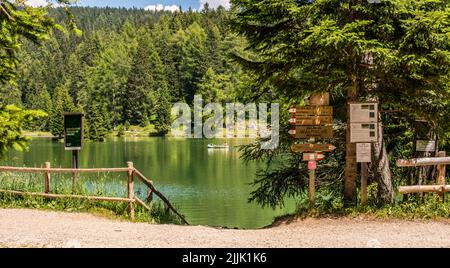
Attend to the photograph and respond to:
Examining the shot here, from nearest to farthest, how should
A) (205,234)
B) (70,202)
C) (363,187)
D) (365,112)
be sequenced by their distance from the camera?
(205,234) < (365,112) < (363,187) < (70,202)

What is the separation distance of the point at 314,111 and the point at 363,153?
150 cm

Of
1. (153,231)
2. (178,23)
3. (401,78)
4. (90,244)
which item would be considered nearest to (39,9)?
(90,244)

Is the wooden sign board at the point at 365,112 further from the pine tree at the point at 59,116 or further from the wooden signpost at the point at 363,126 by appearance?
the pine tree at the point at 59,116

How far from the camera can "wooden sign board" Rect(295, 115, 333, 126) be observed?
12.7 metres

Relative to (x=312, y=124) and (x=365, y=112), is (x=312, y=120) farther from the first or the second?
(x=365, y=112)

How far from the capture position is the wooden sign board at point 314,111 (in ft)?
41.8

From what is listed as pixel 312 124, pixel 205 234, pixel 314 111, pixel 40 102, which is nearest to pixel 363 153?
pixel 312 124

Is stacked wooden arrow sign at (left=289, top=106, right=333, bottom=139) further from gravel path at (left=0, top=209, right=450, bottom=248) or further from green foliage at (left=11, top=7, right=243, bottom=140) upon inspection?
green foliage at (left=11, top=7, right=243, bottom=140)

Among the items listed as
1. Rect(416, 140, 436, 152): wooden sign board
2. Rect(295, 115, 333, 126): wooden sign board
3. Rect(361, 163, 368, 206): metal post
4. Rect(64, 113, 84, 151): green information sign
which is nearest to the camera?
Rect(361, 163, 368, 206): metal post

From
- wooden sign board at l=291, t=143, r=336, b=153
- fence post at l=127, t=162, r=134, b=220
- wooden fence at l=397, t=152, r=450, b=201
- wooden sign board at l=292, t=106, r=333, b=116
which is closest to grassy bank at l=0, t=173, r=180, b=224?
fence post at l=127, t=162, r=134, b=220

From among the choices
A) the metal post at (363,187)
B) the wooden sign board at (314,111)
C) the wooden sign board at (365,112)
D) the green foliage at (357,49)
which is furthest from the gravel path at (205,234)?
the green foliage at (357,49)

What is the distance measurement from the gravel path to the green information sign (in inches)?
98.0

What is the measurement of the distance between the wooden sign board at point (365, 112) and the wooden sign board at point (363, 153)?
0.57m

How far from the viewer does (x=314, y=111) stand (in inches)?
503
